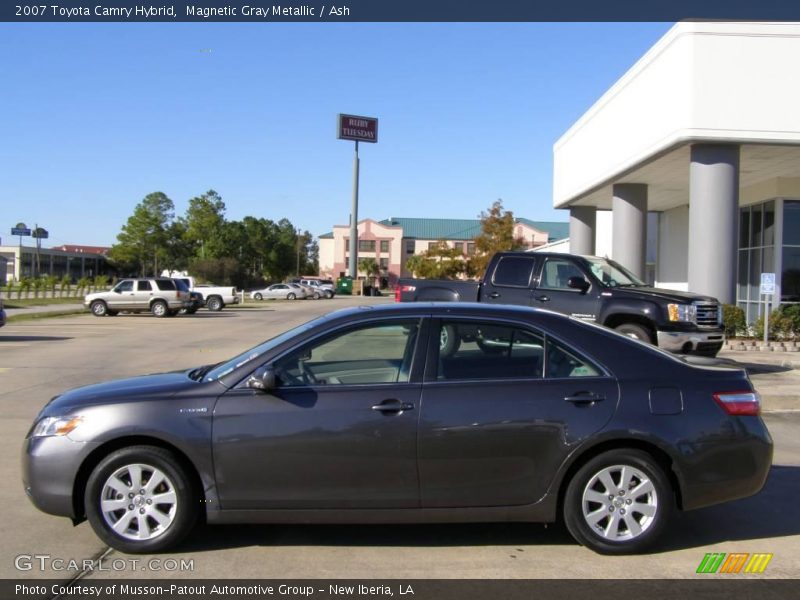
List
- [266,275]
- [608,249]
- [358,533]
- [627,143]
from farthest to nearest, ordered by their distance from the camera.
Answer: [266,275] → [608,249] → [627,143] → [358,533]

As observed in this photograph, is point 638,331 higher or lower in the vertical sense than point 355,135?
lower

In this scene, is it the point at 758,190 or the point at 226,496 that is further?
the point at 758,190

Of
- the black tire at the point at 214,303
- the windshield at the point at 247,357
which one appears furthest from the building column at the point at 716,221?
the black tire at the point at 214,303

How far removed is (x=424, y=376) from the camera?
15.8ft

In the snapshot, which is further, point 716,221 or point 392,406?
point 716,221

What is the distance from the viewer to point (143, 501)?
15.3ft

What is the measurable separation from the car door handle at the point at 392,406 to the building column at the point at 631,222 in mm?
22324

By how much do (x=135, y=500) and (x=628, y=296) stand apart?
8780 millimetres

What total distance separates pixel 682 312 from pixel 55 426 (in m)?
9.34

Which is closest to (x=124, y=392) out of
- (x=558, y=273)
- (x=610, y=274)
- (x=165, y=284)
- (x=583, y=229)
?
(x=558, y=273)

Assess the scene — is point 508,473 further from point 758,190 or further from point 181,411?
point 758,190

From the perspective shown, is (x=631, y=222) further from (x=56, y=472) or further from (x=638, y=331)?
(x=56, y=472)

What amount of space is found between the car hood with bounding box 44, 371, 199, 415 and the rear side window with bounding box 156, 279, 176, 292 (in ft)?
93.5

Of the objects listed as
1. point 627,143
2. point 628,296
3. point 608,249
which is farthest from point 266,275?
point 628,296
